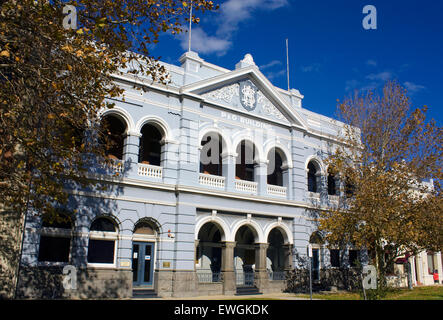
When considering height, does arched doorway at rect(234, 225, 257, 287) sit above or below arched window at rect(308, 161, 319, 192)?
below

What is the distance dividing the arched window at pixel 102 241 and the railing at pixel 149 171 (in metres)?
2.76

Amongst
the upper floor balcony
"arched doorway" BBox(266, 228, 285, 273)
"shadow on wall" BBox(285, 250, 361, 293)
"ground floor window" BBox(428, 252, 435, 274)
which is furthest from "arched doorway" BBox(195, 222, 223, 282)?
"ground floor window" BBox(428, 252, 435, 274)

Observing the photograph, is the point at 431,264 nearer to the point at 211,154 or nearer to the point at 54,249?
the point at 211,154

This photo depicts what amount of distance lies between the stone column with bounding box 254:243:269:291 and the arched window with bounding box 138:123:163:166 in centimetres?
741

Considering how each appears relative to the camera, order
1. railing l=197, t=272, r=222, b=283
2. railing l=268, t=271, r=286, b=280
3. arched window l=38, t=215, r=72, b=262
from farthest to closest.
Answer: railing l=268, t=271, r=286, b=280 → railing l=197, t=272, r=222, b=283 → arched window l=38, t=215, r=72, b=262

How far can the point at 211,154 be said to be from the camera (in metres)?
24.3

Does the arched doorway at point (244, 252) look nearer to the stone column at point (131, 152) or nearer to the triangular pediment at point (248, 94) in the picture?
the triangular pediment at point (248, 94)

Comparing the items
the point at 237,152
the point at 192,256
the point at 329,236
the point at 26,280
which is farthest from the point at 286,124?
the point at 26,280

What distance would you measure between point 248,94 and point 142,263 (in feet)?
37.4

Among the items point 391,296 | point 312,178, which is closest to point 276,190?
point 312,178

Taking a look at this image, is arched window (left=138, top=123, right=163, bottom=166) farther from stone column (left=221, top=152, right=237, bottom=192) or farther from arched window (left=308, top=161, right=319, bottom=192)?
arched window (left=308, top=161, right=319, bottom=192)

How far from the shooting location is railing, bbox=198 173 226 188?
22.2m

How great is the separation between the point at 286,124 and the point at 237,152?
3720 millimetres

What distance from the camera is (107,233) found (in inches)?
742
